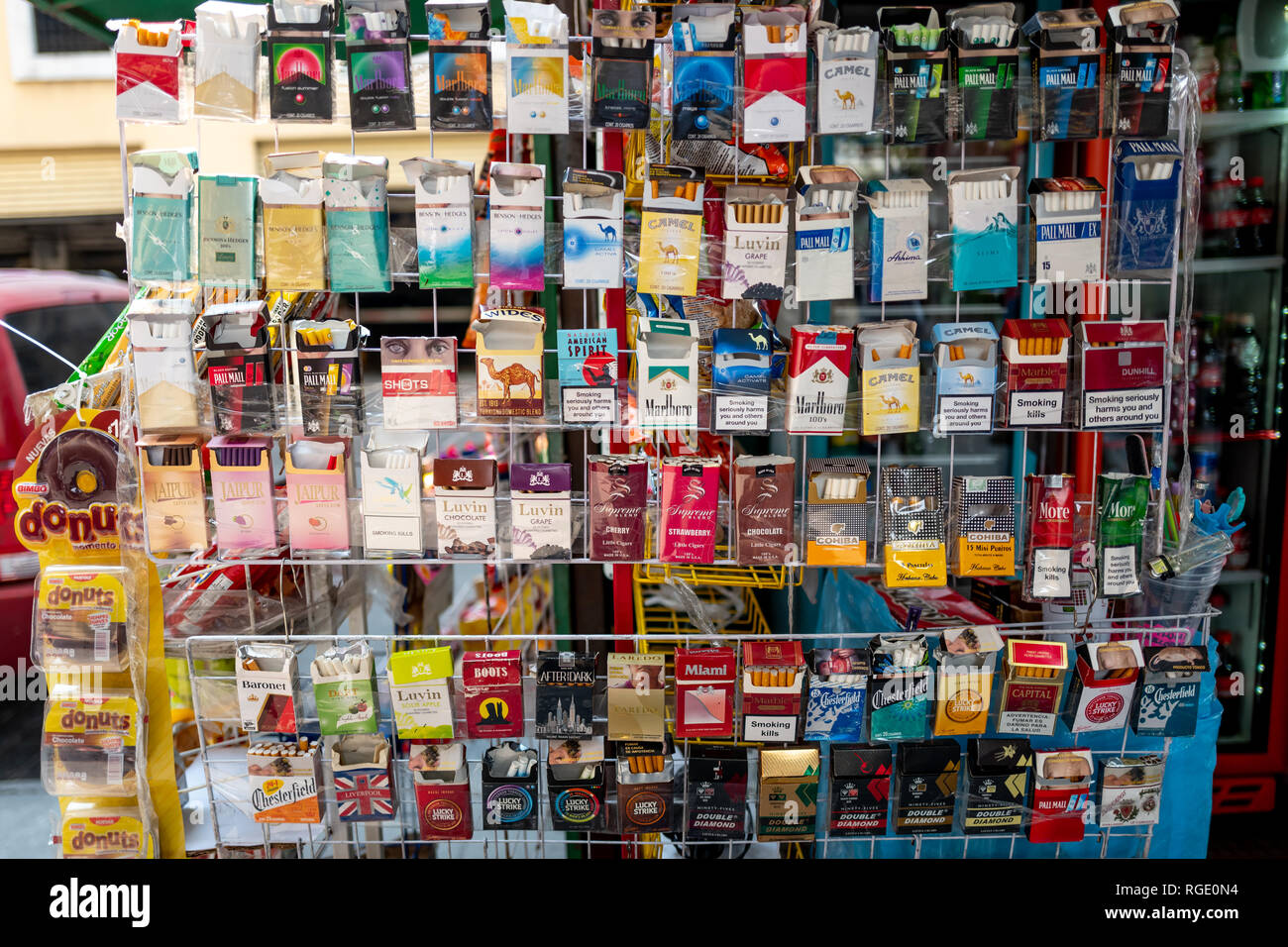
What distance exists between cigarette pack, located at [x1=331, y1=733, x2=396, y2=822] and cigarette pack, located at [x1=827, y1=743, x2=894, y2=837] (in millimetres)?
1012

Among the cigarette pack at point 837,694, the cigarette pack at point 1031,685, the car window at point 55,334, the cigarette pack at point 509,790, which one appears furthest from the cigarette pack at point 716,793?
the car window at point 55,334

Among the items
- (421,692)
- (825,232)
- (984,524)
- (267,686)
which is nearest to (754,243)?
(825,232)

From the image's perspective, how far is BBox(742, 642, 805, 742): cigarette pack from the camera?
6.60 ft

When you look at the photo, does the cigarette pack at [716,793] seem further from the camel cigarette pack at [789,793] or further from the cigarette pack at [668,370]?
the cigarette pack at [668,370]

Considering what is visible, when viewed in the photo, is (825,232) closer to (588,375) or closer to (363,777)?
(588,375)

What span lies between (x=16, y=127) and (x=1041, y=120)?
13.3 ft

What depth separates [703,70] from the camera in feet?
6.14

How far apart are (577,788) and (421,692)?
0.41 m

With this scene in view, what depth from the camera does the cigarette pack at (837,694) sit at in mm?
2025

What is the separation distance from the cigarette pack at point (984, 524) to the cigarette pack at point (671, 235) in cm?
73

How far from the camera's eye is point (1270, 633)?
320 cm

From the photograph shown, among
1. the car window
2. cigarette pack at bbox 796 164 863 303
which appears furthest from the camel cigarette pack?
the car window
